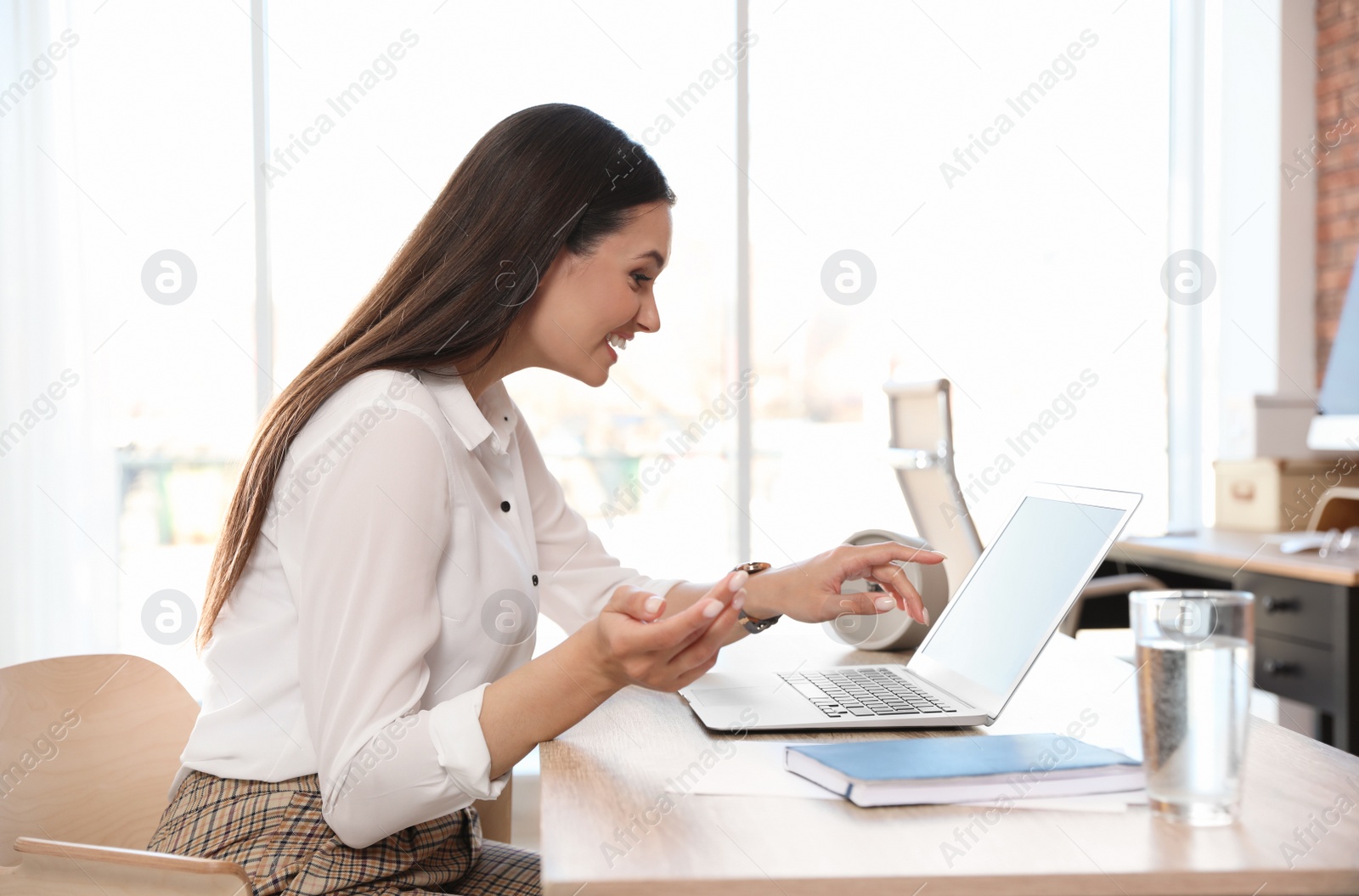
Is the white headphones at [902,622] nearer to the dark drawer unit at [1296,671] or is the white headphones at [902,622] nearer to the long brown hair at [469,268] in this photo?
the long brown hair at [469,268]

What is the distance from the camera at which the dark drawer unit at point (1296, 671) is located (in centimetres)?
188

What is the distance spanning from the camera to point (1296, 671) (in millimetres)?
1960

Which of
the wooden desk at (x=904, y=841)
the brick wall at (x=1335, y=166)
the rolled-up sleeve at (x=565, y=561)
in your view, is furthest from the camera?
the brick wall at (x=1335, y=166)

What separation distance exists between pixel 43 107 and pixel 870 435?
261 cm

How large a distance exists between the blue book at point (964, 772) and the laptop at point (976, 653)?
16 centimetres

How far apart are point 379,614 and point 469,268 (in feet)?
1.39

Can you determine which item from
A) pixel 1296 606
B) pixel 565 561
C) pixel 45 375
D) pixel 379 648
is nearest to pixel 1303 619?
pixel 1296 606

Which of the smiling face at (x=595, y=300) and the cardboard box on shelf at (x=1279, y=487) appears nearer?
the smiling face at (x=595, y=300)

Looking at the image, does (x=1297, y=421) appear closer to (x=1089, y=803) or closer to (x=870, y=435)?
(x=870, y=435)

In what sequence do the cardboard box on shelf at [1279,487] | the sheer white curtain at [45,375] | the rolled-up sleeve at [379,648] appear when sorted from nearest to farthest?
the rolled-up sleeve at [379,648]
the cardboard box on shelf at [1279,487]
the sheer white curtain at [45,375]

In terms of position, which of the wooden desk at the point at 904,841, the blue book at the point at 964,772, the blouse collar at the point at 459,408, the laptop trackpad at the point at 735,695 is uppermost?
the blouse collar at the point at 459,408

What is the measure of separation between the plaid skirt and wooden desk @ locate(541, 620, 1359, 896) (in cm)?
23

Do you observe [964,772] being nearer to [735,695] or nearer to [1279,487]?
[735,695]

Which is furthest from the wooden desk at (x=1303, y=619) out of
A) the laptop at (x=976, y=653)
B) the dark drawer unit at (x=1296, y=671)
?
the laptop at (x=976, y=653)
